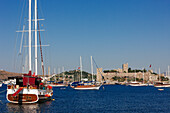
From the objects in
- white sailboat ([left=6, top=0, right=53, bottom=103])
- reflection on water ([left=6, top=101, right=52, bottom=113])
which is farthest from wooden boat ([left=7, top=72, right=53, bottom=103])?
reflection on water ([left=6, top=101, right=52, bottom=113])

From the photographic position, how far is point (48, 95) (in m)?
55.0

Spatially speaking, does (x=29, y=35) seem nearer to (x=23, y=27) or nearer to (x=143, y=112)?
(x=23, y=27)

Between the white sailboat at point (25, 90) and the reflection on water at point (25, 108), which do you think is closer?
the reflection on water at point (25, 108)

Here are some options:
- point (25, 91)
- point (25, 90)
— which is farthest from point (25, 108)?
point (25, 90)

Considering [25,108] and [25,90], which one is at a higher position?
[25,90]

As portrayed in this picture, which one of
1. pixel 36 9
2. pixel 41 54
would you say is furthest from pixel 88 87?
pixel 36 9

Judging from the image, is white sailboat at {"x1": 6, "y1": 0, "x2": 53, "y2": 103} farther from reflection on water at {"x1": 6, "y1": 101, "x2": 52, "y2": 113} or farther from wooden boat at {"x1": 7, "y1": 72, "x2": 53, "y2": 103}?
reflection on water at {"x1": 6, "y1": 101, "x2": 52, "y2": 113}

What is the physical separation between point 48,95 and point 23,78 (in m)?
7.88

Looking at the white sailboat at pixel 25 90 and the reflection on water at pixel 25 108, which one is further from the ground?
the white sailboat at pixel 25 90

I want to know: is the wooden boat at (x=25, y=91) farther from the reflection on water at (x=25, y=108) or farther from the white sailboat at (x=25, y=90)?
the reflection on water at (x=25, y=108)

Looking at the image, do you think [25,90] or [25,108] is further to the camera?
[25,90]

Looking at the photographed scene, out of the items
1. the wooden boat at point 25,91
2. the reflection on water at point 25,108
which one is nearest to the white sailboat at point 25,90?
the wooden boat at point 25,91

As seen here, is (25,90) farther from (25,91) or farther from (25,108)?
(25,108)

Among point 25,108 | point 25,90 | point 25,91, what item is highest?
point 25,90
